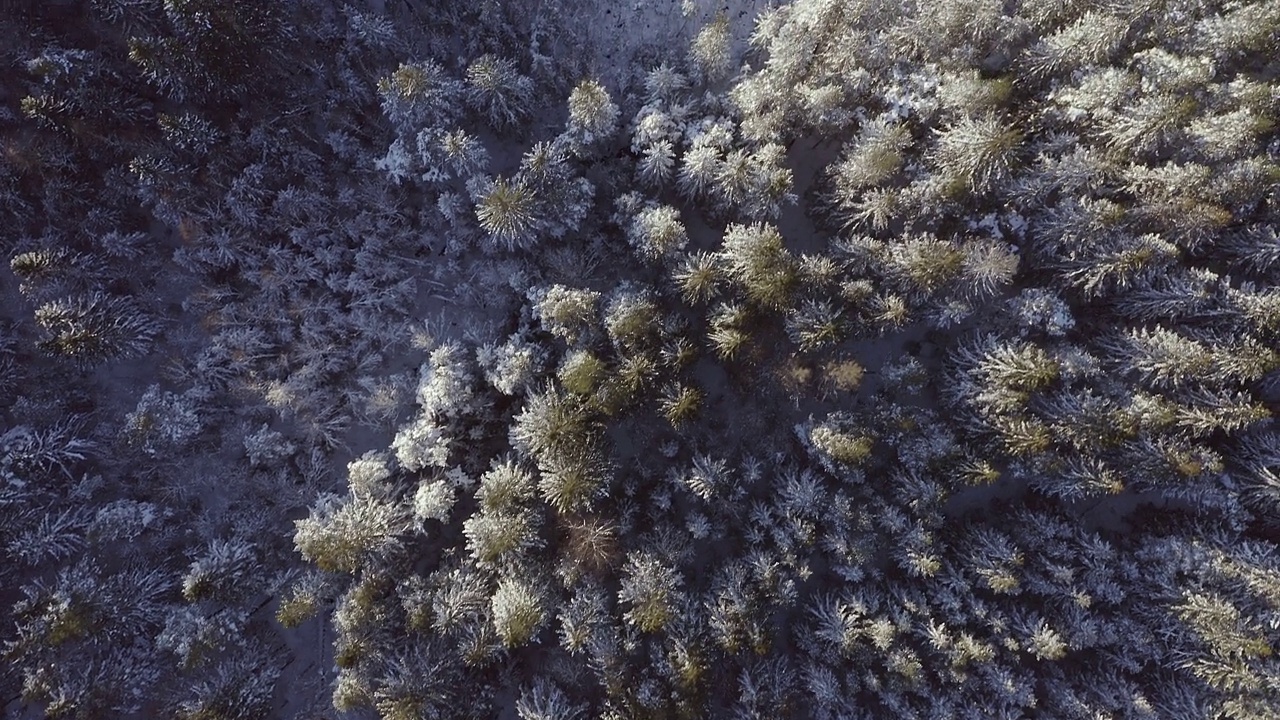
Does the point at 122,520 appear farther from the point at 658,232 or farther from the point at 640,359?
the point at 658,232

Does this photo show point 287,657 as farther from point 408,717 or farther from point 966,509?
point 966,509

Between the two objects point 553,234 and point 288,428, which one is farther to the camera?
point 288,428

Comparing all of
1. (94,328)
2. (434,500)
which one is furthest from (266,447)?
(434,500)

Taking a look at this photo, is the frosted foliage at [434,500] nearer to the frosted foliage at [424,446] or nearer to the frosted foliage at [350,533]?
the frosted foliage at [424,446]

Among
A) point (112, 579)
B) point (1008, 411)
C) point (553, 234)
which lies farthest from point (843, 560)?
point (112, 579)

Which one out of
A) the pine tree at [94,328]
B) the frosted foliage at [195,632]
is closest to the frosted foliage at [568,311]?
the pine tree at [94,328]

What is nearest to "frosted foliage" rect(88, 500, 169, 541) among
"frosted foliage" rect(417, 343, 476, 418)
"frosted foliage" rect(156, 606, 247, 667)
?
"frosted foliage" rect(156, 606, 247, 667)

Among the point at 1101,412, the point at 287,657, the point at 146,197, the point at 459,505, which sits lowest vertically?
the point at 1101,412

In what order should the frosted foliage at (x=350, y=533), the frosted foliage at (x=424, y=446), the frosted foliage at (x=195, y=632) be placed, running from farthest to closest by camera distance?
1. the frosted foliage at (x=424, y=446)
2. the frosted foliage at (x=195, y=632)
3. the frosted foliage at (x=350, y=533)
